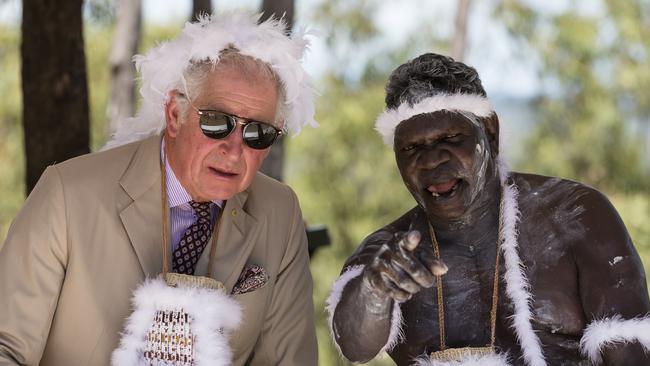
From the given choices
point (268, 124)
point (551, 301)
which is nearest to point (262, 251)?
point (268, 124)

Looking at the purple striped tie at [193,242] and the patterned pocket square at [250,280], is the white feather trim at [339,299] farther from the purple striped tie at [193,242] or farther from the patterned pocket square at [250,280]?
the purple striped tie at [193,242]

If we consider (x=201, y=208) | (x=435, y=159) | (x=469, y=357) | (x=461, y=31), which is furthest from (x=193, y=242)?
(x=461, y=31)

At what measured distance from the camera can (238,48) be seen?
9.12 ft

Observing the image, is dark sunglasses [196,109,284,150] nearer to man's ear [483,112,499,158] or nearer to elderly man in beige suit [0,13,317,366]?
elderly man in beige suit [0,13,317,366]

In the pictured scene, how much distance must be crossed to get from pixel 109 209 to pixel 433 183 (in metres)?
0.93

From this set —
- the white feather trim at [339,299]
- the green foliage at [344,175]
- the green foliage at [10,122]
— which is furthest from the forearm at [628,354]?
the green foliage at [10,122]

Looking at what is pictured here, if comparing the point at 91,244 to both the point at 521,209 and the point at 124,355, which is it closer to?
the point at 124,355

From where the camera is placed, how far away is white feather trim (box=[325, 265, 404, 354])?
2893 millimetres

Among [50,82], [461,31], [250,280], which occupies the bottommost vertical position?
[250,280]

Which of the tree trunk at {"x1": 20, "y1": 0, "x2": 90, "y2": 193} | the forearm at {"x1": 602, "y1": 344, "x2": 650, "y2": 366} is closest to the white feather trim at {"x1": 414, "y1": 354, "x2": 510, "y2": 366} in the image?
the forearm at {"x1": 602, "y1": 344, "x2": 650, "y2": 366}

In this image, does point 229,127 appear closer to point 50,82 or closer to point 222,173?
point 222,173

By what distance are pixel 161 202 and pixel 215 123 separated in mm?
313

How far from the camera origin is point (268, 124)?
9.20 feet

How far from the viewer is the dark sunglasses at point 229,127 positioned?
9.01ft
